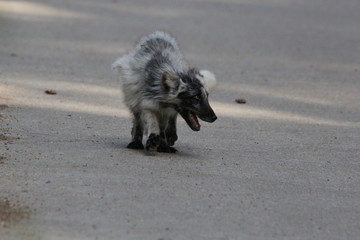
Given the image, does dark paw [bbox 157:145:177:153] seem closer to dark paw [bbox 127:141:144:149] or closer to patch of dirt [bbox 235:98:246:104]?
dark paw [bbox 127:141:144:149]

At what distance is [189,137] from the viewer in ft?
37.2

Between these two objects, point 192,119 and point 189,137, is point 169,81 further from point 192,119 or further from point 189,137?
point 189,137

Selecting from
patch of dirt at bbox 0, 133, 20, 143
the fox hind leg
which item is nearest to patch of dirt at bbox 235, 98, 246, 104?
the fox hind leg

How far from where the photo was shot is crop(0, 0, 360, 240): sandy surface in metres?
7.54

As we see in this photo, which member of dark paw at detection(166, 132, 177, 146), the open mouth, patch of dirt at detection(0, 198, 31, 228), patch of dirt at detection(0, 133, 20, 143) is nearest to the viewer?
patch of dirt at detection(0, 198, 31, 228)

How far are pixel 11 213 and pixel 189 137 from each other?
4.29 metres

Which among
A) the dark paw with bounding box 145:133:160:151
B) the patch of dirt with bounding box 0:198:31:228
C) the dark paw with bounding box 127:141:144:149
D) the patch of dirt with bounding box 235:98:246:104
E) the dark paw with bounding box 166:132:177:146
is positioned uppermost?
the patch of dirt with bounding box 0:198:31:228

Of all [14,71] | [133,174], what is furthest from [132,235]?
[14,71]

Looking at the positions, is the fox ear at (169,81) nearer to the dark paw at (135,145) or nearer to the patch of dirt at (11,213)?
the dark paw at (135,145)

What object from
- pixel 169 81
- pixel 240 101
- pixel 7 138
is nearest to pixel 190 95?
pixel 169 81

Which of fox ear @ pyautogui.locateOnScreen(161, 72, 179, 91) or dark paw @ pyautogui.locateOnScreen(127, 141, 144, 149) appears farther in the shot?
dark paw @ pyautogui.locateOnScreen(127, 141, 144, 149)

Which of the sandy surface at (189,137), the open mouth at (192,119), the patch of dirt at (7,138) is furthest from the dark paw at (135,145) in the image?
the patch of dirt at (7,138)

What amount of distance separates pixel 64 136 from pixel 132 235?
3.77m

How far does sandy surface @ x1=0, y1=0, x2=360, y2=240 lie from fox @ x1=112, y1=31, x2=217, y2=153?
30 cm
